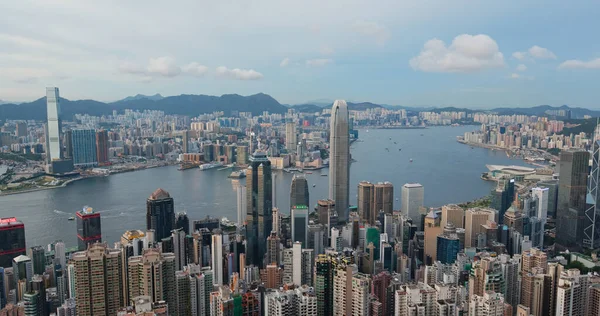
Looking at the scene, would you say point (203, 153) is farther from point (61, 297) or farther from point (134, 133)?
point (61, 297)

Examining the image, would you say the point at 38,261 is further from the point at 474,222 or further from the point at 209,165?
the point at 209,165

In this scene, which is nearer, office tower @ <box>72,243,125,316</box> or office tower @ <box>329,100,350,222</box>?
office tower @ <box>72,243,125,316</box>

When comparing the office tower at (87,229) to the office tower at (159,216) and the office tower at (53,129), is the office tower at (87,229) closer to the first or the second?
the office tower at (159,216)

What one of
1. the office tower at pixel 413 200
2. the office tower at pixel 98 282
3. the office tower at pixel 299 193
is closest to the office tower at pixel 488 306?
the office tower at pixel 98 282

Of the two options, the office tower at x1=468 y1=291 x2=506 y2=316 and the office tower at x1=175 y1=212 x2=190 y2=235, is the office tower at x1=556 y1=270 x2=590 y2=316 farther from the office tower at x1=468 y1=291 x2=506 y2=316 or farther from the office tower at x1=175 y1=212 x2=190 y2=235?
the office tower at x1=175 y1=212 x2=190 y2=235

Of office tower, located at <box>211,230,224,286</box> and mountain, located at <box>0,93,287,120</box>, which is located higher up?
mountain, located at <box>0,93,287,120</box>

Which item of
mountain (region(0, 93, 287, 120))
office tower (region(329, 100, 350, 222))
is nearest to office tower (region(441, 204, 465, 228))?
office tower (region(329, 100, 350, 222))
